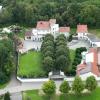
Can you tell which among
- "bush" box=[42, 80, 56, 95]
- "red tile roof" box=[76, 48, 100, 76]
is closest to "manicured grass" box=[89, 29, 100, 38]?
"red tile roof" box=[76, 48, 100, 76]

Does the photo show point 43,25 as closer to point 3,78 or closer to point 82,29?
point 82,29

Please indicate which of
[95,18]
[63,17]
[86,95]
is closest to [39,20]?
[63,17]

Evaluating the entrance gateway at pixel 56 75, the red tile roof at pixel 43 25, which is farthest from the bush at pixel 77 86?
the red tile roof at pixel 43 25

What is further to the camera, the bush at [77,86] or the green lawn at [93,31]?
the green lawn at [93,31]

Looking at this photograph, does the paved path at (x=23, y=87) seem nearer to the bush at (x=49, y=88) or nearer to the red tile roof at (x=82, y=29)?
the bush at (x=49, y=88)

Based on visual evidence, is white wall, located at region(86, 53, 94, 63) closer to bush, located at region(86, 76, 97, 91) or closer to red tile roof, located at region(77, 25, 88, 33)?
bush, located at region(86, 76, 97, 91)

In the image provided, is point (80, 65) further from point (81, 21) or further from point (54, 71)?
point (81, 21)

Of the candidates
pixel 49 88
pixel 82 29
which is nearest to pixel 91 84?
pixel 49 88
